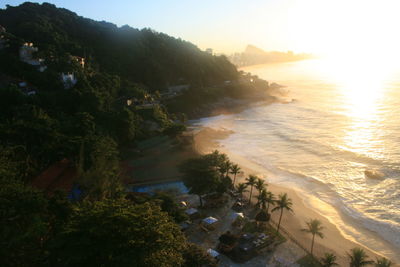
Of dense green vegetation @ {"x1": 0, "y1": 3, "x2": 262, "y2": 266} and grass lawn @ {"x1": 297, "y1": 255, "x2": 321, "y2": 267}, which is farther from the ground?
dense green vegetation @ {"x1": 0, "y1": 3, "x2": 262, "y2": 266}

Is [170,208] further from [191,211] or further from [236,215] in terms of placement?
[236,215]

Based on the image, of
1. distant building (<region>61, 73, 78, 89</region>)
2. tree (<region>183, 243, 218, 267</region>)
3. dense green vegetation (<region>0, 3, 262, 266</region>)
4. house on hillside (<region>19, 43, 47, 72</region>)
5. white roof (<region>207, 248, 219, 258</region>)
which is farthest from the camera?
house on hillside (<region>19, 43, 47, 72</region>)

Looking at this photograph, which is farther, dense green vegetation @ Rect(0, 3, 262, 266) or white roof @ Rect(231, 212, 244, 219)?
white roof @ Rect(231, 212, 244, 219)

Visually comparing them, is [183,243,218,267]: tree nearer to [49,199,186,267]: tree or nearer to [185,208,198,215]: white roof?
[49,199,186,267]: tree

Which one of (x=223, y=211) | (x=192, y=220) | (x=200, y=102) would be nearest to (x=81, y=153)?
(x=192, y=220)

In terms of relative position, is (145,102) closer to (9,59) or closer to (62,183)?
(9,59)

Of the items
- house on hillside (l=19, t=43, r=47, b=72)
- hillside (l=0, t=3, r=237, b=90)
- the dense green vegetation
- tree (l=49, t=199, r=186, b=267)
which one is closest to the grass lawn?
the dense green vegetation

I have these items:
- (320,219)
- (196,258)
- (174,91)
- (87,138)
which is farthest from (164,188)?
(174,91)
